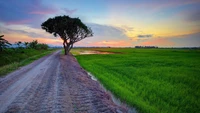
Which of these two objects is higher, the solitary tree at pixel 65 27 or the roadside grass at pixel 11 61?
the solitary tree at pixel 65 27

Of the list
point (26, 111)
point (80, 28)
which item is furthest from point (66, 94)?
point (80, 28)

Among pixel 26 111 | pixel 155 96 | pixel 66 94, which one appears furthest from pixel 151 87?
pixel 26 111

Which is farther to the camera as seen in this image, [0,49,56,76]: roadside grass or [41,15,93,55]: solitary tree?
[41,15,93,55]: solitary tree

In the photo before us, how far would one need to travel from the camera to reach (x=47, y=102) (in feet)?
22.4

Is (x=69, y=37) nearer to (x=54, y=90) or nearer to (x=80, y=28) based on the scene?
(x=80, y=28)

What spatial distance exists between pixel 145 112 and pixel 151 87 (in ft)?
14.5

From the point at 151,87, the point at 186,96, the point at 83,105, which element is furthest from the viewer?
the point at 151,87

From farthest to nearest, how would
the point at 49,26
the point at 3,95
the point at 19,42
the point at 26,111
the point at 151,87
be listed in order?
1. the point at 19,42
2. the point at 49,26
3. the point at 151,87
4. the point at 3,95
5. the point at 26,111

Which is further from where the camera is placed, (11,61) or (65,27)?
(65,27)

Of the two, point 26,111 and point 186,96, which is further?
point 186,96

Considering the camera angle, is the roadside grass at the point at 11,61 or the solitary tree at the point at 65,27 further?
the solitary tree at the point at 65,27

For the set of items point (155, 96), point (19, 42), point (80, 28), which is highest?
point (80, 28)

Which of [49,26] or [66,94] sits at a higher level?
[49,26]

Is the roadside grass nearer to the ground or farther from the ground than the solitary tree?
nearer to the ground
